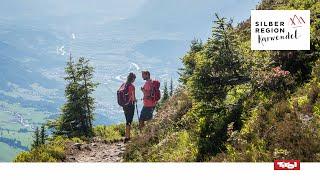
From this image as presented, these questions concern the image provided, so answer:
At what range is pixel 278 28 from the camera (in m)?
12.4

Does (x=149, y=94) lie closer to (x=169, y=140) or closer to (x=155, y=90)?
(x=155, y=90)

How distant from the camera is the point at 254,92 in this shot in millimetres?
14398

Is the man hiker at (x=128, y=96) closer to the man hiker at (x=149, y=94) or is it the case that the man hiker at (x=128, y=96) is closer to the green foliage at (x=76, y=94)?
the man hiker at (x=149, y=94)

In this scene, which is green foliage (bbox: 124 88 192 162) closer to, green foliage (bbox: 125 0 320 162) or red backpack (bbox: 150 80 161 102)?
green foliage (bbox: 125 0 320 162)

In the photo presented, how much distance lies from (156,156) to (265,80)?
3.05 meters

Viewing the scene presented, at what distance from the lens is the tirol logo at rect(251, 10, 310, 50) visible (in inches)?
488

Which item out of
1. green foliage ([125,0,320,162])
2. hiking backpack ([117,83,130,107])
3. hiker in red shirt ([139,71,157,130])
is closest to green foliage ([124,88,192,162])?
green foliage ([125,0,320,162])

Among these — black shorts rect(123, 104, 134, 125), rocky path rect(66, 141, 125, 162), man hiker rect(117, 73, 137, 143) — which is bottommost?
rocky path rect(66, 141, 125, 162)

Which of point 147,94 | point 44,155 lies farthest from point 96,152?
point 44,155
